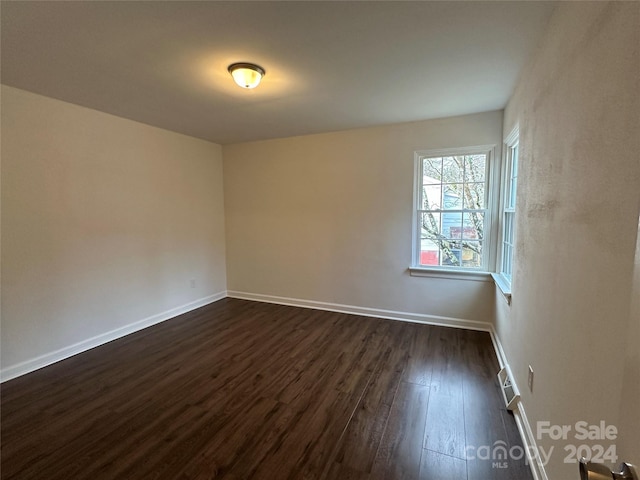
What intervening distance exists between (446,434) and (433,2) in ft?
8.26

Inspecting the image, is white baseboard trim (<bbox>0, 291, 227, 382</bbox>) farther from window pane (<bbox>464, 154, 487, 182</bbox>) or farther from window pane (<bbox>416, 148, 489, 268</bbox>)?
window pane (<bbox>464, 154, 487, 182</bbox>)

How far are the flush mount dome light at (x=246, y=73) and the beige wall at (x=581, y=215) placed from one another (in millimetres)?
1850

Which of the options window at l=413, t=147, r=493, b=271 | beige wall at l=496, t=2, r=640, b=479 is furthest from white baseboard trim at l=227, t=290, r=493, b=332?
beige wall at l=496, t=2, r=640, b=479

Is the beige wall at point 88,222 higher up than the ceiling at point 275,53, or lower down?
lower down

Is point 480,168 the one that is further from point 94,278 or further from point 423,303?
point 94,278

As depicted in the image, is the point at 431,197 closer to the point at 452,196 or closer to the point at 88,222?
the point at 452,196

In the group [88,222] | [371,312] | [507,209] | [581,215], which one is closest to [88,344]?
[88,222]

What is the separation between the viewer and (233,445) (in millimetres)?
1854

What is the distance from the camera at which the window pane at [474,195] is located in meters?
3.48

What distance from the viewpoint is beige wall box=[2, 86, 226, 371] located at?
103 inches

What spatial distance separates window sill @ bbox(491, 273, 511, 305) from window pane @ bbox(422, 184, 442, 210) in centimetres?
101

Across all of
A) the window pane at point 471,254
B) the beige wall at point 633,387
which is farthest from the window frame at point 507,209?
the beige wall at point 633,387

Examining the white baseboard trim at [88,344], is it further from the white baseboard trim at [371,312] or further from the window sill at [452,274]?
the window sill at [452,274]

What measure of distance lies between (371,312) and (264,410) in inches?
86.7
